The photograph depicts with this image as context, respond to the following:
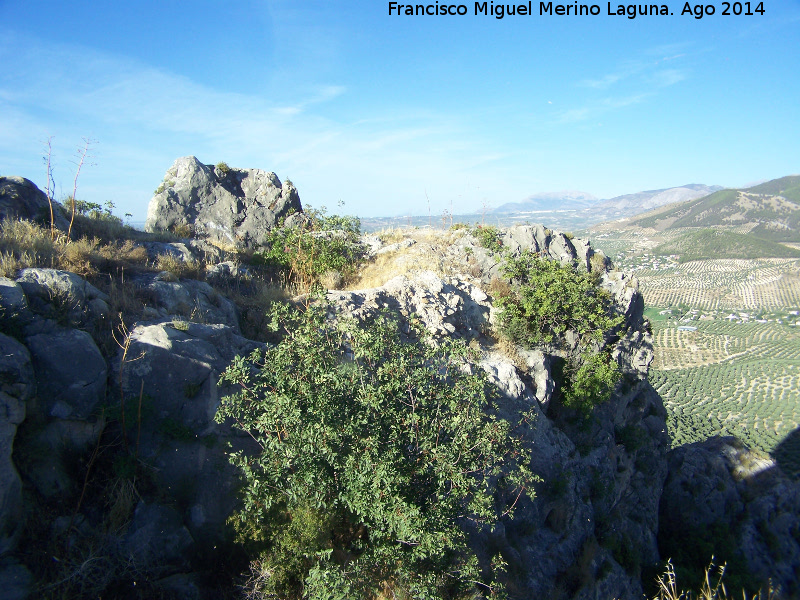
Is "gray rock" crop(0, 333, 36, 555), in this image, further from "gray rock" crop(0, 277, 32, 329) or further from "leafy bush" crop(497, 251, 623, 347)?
"leafy bush" crop(497, 251, 623, 347)

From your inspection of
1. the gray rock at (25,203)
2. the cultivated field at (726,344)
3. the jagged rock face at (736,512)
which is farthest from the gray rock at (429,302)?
the cultivated field at (726,344)

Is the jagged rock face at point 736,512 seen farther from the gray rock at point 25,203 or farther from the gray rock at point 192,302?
the gray rock at point 25,203

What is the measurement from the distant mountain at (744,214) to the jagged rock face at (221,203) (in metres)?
178

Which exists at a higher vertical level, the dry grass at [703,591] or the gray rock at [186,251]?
the gray rock at [186,251]

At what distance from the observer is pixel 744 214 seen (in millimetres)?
160250

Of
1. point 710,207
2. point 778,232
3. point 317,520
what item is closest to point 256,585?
point 317,520

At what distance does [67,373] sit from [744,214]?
694 feet

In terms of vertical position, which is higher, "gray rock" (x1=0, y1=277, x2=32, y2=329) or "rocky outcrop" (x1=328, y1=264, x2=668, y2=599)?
"gray rock" (x1=0, y1=277, x2=32, y2=329)

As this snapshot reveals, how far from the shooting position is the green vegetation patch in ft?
398

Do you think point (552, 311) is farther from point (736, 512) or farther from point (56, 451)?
point (736, 512)

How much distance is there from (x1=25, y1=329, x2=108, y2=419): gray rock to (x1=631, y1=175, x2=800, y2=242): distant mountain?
185 meters

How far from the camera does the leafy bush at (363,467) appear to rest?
153 inches

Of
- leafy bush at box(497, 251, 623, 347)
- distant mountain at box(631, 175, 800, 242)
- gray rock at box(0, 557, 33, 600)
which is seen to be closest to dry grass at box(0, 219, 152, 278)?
gray rock at box(0, 557, 33, 600)

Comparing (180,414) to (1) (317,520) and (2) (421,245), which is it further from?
(2) (421,245)
